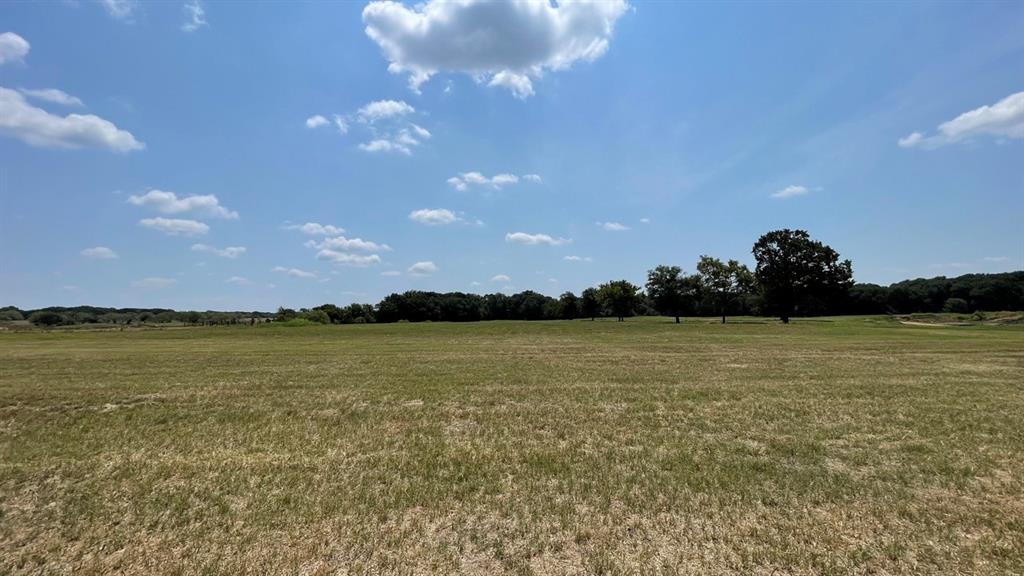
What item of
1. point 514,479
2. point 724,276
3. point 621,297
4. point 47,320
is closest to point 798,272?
point 724,276

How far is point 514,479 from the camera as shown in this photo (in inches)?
263

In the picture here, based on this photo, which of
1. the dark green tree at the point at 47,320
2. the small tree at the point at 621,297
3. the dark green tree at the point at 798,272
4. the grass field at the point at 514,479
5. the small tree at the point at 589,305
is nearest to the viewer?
the grass field at the point at 514,479

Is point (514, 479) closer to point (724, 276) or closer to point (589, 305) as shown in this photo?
point (724, 276)

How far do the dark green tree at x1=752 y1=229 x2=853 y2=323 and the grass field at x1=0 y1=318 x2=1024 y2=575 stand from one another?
57.5 m

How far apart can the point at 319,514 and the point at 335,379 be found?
36.0 feet

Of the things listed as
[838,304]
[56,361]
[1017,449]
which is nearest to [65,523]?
[1017,449]

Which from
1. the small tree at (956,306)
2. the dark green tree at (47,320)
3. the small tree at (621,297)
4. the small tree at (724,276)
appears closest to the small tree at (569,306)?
the small tree at (621,297)

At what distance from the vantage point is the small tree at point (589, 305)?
116 metres

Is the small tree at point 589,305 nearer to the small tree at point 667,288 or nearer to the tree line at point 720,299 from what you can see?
the tree line at point 720,299

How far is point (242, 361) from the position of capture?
71.7 feet

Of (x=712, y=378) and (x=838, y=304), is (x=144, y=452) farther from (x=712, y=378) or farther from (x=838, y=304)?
(x=838, y=304)

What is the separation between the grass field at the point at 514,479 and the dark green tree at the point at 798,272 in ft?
189

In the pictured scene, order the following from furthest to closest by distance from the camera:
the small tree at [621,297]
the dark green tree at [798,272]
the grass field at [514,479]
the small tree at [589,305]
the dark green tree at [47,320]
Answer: the small tree at [589,305] → the small tree at [621,297] → the dark green tree at [47,320] → the dark green tree at [798,272] → the grass field at [514,479]

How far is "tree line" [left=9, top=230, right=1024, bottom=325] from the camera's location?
6756 cm
